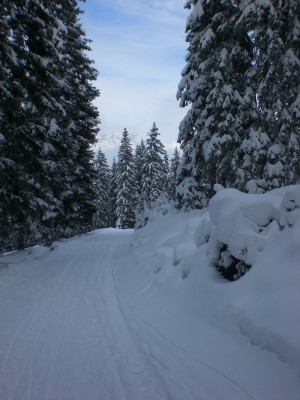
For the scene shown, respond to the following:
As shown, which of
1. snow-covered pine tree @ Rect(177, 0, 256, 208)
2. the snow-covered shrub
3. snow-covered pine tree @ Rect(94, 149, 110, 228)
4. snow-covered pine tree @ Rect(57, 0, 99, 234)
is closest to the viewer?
the snow-covered shrub

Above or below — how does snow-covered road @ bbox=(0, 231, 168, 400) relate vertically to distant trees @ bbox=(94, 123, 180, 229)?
below

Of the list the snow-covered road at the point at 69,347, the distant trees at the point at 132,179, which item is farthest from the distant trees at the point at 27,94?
the distant trees at the point at 132,179

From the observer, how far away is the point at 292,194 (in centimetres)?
536

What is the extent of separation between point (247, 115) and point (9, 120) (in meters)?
9.49

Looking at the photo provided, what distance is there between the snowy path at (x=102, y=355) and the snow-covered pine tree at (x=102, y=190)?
137ft

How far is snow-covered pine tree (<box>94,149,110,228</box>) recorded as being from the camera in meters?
50.4

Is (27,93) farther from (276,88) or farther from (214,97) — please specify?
(276,88)

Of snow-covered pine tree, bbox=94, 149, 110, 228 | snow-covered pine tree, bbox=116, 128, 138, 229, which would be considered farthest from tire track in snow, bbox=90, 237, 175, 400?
snow-covered pine tree, bbox=94, 149, 110, 228

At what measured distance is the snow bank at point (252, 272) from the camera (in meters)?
4.14

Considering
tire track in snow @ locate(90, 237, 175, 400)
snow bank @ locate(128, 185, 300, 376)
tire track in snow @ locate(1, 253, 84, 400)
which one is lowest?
tire track in snow @ locate(1, 253, 84, 400)

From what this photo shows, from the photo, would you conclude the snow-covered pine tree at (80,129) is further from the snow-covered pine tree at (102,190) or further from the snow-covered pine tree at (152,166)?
the snow-covered pine tree at (102,190)

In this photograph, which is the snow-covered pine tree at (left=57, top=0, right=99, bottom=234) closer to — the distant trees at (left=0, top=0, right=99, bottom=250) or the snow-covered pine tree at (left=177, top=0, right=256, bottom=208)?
the distant trees at (left=0, top=0, right=99, bottom=250)

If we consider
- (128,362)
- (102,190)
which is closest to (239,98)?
(128,362)

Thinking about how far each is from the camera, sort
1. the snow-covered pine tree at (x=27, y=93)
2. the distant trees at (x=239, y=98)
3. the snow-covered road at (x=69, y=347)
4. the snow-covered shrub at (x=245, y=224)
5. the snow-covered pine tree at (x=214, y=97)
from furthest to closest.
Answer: the snow-covered pine tree at (x=214, y=97), the snow-covered pine tree at (x=27, y=93), the distant trees at (x=239, y=98), the snow-covered shrub at (x=245, y=224), the snow-covered road at (x=69, y=347)
